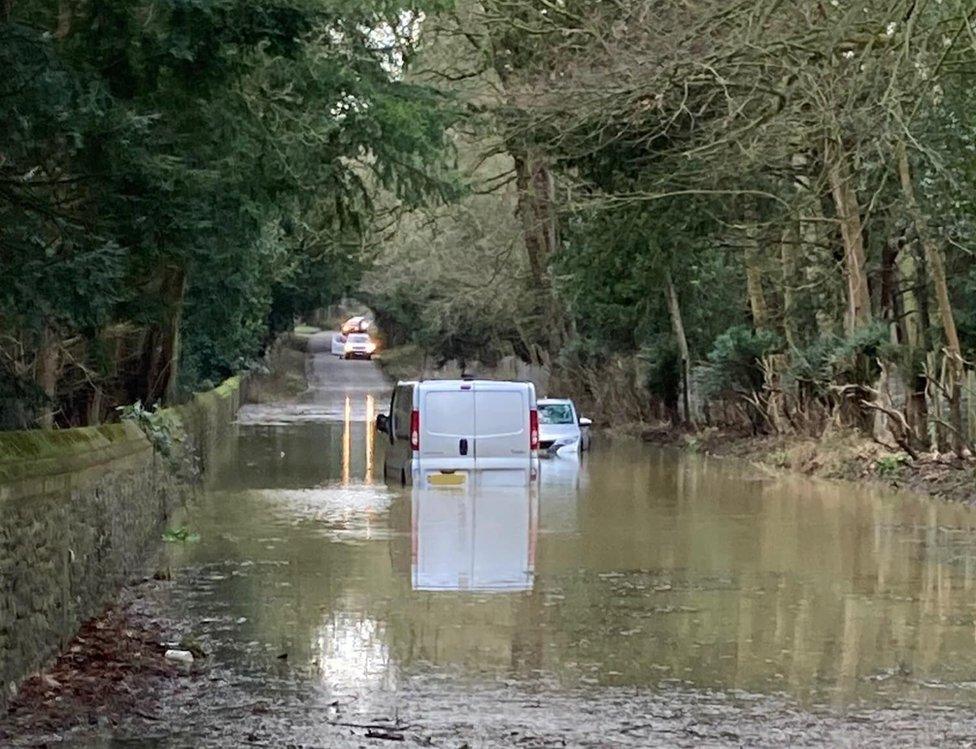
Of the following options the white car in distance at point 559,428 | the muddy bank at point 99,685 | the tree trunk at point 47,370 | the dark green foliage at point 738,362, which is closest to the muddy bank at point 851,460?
the dark green foliage at point 738,362

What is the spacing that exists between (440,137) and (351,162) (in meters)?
1.99

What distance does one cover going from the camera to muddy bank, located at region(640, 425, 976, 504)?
25297mm

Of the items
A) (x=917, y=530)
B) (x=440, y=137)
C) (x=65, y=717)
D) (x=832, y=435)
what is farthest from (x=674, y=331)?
(x=65, y=717)

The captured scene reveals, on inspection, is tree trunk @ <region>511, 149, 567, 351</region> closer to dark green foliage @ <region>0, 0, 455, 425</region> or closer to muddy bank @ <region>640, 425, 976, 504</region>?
muddy bank @ <region>640, 425, 976, 504</region>

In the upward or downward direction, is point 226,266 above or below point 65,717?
above

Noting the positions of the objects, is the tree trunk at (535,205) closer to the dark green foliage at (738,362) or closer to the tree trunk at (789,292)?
the dark green foliage at (738,362)

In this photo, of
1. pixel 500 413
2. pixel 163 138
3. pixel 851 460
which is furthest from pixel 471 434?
pixel 163 138

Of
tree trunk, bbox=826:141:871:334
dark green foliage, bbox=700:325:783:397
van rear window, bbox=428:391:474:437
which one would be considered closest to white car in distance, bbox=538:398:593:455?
dark green foliage, bbox=700:325:783:397

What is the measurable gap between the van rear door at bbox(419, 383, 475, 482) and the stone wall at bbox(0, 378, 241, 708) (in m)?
7.07

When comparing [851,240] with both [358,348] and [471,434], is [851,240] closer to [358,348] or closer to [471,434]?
[471,434]

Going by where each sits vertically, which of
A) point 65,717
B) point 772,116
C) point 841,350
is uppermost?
point 772,116

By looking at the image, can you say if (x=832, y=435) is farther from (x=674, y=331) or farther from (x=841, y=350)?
(x=674, y=331)

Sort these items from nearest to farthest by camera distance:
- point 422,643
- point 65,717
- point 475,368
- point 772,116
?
point 65,717
point 422,643
point 772,116
point 475,368

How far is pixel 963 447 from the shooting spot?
25.8 m
